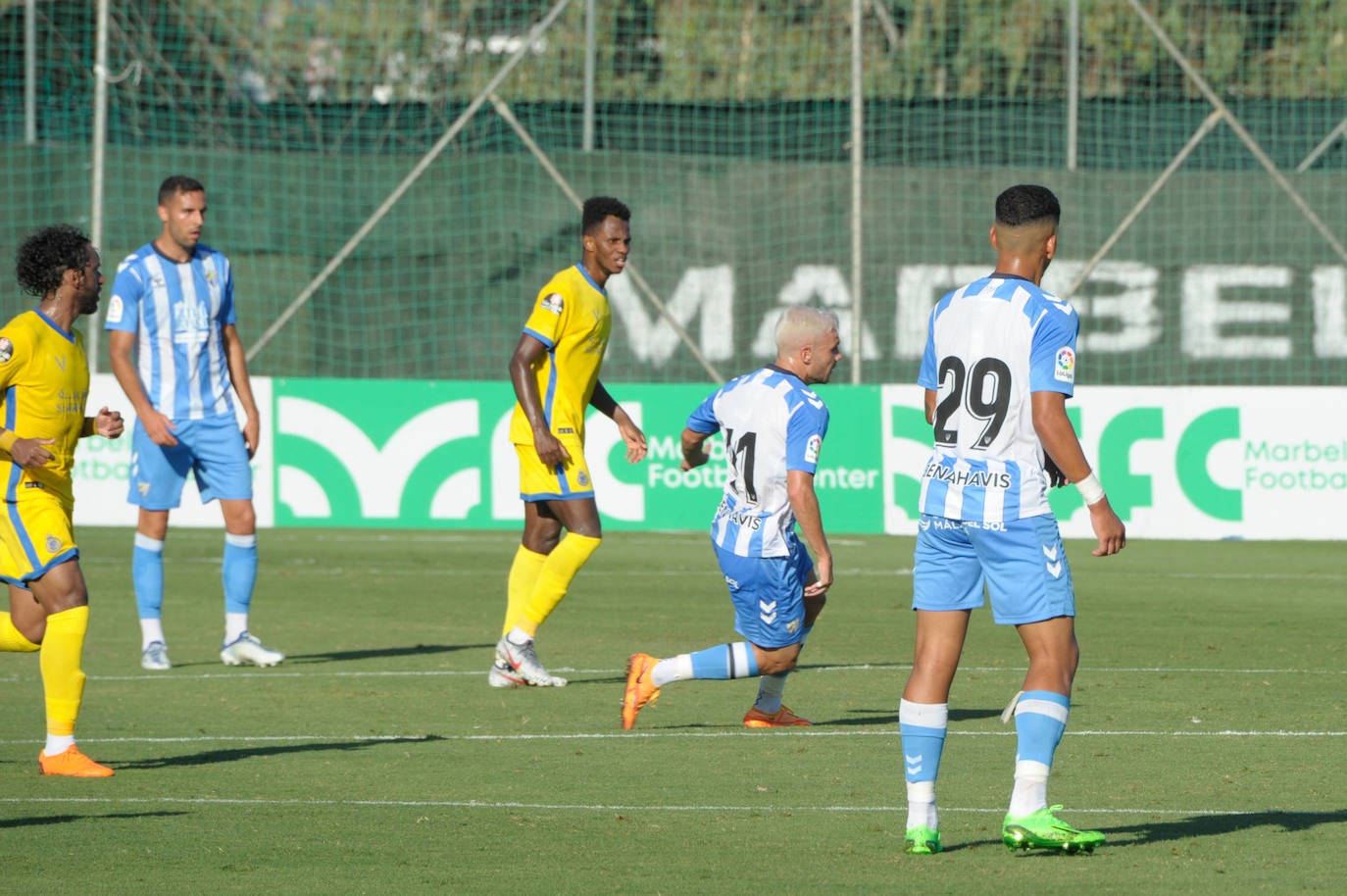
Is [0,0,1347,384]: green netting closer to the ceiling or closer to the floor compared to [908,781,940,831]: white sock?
closer to the ceiling

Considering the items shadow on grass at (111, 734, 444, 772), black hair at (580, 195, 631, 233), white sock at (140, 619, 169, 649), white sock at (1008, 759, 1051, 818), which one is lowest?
shadow on grass at (111, 734, 444, 772)

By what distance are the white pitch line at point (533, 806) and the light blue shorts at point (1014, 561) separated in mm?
A: 926

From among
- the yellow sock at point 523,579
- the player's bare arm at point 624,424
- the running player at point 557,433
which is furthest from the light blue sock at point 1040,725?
the yellow sock at point 523,579

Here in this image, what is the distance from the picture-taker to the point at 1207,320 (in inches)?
864

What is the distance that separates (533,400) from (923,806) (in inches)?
167

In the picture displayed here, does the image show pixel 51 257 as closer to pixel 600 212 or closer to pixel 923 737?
pixel 600 212

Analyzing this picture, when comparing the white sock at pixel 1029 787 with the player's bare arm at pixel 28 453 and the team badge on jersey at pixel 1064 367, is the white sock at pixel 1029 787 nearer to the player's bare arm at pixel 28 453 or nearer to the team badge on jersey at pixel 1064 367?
the team badge on jersey at pixel 1064 367

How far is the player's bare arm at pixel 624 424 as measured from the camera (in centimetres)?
933

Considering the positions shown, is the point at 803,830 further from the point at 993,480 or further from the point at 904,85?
the point at 904,85

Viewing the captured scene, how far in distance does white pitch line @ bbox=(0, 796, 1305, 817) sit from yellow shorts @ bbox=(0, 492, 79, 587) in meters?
0.86

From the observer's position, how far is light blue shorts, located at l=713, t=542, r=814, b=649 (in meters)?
7.71

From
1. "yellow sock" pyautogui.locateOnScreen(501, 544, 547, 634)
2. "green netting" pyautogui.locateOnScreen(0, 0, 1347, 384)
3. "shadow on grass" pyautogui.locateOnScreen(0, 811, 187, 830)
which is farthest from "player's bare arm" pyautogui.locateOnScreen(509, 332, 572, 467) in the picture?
"green netting" pyautogui.locateOnScreen(0, 0, 1347, 384)

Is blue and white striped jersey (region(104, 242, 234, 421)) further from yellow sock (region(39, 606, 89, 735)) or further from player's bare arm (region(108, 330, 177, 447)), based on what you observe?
yellow sock (region(39, 606, 89, 735))

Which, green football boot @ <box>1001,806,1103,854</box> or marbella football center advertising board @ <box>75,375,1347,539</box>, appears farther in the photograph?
marbella football center advertising board @ <box>75,375,1347,539</box>
